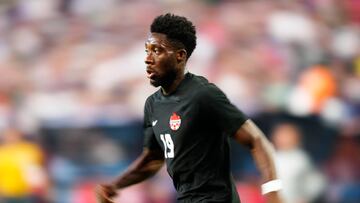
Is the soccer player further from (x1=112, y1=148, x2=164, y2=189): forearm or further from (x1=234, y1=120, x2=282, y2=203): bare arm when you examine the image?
(x1=112, y1=148, x2=164, y2=189): forearm

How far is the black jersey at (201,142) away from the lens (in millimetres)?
3555

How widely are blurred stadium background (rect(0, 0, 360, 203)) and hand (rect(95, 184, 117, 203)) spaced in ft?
13.3

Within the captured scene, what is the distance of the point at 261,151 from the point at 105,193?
0.94 m

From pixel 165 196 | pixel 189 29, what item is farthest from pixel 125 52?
pixel 189 29

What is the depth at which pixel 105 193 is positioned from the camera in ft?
13.0

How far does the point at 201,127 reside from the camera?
3.61 metres

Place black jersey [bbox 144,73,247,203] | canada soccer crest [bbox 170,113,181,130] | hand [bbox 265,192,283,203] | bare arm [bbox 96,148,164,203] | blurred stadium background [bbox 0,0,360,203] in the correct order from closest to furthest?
hand [bbox 265,192,283,203] < black jersey [bbox 144,73,247,203] < canada soccer crest [bbox 170,113,181,130] < bare arm [bbox 96,148,164,203] < blurred stadium background [bbox 0,0,360,203]

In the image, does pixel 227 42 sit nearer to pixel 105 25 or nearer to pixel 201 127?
pixel 105 25

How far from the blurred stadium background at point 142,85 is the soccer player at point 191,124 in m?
4.24

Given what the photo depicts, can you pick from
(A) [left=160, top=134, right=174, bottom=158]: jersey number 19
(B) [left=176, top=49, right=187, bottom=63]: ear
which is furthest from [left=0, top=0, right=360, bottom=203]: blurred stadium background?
(B) [left=176, top=49, right=187, bottom=63]: ear

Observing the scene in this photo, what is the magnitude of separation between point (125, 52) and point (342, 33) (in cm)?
247

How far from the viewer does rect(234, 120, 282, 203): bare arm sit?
338 cm

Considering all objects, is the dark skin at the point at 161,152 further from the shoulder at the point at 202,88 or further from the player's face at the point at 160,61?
the shoulder at the point at 202,88

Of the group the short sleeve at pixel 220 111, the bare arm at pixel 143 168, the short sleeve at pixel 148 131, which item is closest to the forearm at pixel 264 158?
the short sleeve at pixel 220 111
